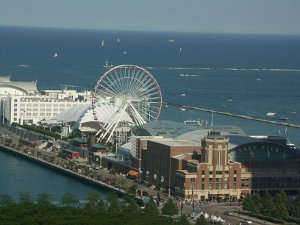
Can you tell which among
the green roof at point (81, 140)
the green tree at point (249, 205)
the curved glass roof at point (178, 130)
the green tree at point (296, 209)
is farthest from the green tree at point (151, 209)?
the green roof at point (81, 140)

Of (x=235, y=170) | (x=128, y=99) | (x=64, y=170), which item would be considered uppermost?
(x=128, y=99)

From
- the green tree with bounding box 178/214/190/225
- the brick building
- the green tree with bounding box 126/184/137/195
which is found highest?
the brick building

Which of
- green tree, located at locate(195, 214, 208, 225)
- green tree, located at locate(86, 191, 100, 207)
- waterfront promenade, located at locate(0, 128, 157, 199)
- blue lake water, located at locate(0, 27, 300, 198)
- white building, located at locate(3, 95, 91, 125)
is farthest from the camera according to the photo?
white building, located at locate(3, 95, 91, 125)

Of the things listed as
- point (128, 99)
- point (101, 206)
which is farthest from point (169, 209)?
point (128, 99)

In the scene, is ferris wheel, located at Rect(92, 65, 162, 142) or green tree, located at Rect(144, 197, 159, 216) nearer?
green tree, located at Rect(144, 197, 159, 216)

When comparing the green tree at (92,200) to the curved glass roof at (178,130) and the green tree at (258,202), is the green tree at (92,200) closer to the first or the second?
the green tree at (258,202)

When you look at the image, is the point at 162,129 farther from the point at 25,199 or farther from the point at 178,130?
the point at 25,199

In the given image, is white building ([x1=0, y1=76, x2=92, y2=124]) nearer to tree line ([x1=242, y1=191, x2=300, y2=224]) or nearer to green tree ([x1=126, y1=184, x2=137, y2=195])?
green tree ([x1=126, y1=184, x2=137, y2=195])

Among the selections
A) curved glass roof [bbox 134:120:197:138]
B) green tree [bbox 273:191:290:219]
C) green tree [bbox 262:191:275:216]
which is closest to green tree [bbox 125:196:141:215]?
green tree [bbox 262:191:275:216]
